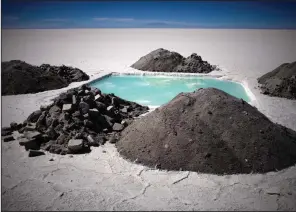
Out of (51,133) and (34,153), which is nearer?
(34,153)

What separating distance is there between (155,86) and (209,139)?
6024 millimetres

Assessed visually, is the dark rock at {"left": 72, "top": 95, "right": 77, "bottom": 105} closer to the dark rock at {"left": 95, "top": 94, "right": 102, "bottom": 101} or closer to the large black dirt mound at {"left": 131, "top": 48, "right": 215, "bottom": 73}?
the dark rock at {"left": 95, "top": 94, "right": 102, "bottom": 101}

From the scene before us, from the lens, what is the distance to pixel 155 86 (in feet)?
33.5

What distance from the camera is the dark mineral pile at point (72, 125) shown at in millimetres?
4613

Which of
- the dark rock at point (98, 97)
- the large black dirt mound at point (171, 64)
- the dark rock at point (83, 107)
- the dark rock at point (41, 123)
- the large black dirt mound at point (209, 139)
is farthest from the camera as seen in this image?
the large black dirt mound at point (171, 64)

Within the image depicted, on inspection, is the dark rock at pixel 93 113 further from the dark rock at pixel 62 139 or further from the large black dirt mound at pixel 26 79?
the large black dirt mound at pixel 26 79

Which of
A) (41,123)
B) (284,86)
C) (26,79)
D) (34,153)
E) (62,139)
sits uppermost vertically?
(284,86)

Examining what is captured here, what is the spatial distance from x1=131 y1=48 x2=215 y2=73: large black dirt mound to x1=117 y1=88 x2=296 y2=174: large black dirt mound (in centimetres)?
706

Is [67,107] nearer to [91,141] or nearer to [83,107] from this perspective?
[83,107]

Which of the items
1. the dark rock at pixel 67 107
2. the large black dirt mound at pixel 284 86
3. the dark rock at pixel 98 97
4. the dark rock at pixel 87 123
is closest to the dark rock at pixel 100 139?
the dark rock at pixel 87 123

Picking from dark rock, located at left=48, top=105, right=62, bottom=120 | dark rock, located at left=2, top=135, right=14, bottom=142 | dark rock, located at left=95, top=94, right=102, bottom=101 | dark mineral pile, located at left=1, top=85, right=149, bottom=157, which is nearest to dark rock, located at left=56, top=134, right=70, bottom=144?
dark mineral pile, located at left=1, top=85, right=149, bottom=157

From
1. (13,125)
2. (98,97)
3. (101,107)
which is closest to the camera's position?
(13,125)

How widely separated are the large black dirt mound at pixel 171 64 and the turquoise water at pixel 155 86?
0.74m

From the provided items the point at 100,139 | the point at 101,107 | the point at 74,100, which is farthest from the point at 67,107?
the point at 100,139
